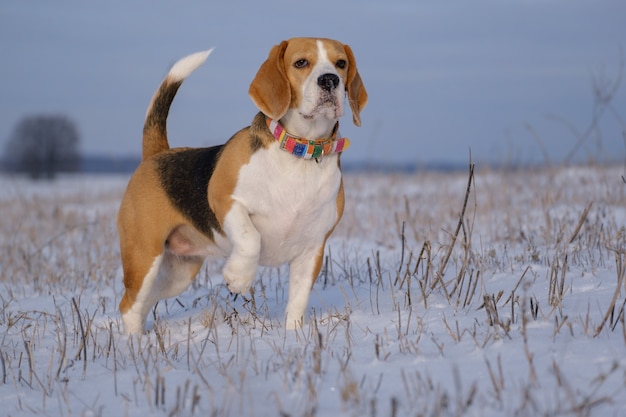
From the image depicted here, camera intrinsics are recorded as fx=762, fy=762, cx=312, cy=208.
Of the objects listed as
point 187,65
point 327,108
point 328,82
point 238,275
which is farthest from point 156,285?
point 328,82

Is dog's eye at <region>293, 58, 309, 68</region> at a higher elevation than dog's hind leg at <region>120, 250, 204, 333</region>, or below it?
higher

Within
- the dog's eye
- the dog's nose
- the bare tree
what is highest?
the dog's eye

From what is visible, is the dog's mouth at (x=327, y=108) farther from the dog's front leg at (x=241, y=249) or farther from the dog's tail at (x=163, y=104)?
the dog's tail at (x=163, y=104)

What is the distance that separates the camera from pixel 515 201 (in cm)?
1116

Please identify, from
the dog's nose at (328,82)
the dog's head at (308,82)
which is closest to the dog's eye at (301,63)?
the dog's head at (308,82)

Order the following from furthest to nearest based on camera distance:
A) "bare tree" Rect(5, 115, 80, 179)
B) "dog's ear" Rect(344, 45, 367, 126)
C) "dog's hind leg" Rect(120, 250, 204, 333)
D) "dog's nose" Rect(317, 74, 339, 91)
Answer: "bare tree" Rect(5, 115, 80, 179) → "dog's hind leg" Rect(120, 250, 204, 333) → "dog's ear" Rect(344, 45, 367, 126) → "dog's nose" Rect(317, 74, 339, 91)

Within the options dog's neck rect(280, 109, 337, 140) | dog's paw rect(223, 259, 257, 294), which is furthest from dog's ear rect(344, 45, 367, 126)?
dog's paw rect(223, 259, 257, 294)

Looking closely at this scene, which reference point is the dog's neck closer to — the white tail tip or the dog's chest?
the dog's chest

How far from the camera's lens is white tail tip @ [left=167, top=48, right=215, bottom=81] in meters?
5.54

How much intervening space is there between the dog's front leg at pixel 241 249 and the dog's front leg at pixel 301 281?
0.36 metres

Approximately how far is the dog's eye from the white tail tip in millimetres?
1178

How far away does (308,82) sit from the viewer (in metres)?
4.41

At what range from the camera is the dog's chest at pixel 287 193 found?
446cm

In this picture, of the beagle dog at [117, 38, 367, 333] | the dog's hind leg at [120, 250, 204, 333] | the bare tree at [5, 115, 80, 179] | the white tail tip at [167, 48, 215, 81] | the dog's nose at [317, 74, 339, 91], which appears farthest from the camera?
the bare tree at [5, 115, 80, 179]
